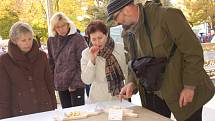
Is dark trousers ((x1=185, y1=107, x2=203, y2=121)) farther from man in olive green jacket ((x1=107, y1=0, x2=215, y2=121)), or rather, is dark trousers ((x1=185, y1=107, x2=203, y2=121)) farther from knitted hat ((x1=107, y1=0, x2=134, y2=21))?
knitted hat ((x1=107, y1=0, x2=134, y2=21))

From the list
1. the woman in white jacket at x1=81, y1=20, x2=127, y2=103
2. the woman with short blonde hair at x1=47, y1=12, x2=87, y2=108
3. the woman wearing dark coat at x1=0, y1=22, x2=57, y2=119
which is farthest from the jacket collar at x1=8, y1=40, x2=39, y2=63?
the woman with short blonde hair at x1=47, y1=12, x2=87, y2=108

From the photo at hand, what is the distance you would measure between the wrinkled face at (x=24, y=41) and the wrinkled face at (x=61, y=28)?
0.72 meters

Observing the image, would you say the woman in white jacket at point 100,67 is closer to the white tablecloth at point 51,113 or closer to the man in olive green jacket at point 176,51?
the white tablecloth at point 51,113

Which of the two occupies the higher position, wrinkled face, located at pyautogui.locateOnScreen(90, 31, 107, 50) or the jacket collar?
wrinkled face, located at pyautogui.locateOnScreen(90, 31, 107, 50)

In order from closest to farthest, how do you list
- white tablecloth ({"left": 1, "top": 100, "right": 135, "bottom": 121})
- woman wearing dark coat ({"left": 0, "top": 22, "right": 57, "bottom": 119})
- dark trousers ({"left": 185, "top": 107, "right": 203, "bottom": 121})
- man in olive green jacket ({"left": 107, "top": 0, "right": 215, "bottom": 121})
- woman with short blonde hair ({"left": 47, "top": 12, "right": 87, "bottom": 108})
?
man in olive green jacket ({"left": 107, "top": 0, "right": 215, "bottom": 121}), dark trousers ({"left": 185, "top": 107, "right": 203, "bottom": 121}), white tablecloth ({"left": 1, "top": 100, "right": 135, "bottom": 121}), woman wearing dark coat ({"left": 0, "top": 22, "right": 57, "bottom": 119}), woman with short blonde hair ({"left": 47, "top": 12, "right": 87, "bottom": 108})

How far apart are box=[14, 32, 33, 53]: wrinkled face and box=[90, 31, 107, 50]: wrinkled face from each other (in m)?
0.41

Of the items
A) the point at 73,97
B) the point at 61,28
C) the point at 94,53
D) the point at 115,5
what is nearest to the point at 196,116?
the point at 115,5

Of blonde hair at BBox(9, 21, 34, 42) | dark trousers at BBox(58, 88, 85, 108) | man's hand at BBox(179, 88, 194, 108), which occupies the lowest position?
dark trousers at BBox(58, 88, 85, 108)

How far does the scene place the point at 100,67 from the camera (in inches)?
92.4

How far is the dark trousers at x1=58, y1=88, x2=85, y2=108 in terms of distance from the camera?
118 inches

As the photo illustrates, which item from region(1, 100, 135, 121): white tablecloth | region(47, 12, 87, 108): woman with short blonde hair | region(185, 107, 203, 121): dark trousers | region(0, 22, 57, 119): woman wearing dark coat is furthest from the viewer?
region(47, 12, 87, 108): woman with short blonde hair

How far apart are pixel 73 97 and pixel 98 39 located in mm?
862

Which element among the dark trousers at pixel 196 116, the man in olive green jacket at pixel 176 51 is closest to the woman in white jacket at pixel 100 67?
the man in olive green jacket at pixel 176 51

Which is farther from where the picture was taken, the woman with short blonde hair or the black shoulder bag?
the woman with short blonde hair
